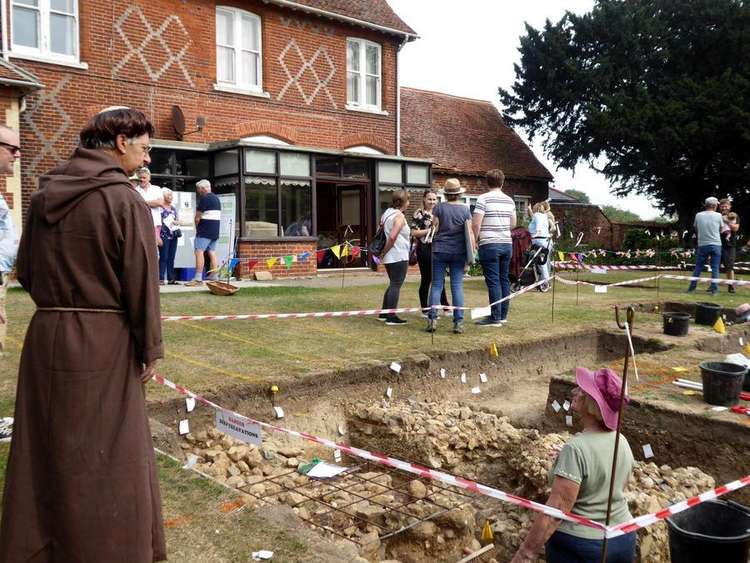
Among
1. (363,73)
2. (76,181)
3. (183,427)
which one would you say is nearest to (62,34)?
(363,73)

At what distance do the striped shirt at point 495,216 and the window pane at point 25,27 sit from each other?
10.3m

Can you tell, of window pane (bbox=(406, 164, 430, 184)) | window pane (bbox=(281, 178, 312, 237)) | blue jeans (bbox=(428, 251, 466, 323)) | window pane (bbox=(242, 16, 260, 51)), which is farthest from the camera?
window pane (bbox=(406, 164, 430, 184))

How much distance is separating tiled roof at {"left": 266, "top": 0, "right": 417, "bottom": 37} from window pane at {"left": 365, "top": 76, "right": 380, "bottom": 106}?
1.47m

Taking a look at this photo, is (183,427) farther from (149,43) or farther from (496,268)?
(149,43)

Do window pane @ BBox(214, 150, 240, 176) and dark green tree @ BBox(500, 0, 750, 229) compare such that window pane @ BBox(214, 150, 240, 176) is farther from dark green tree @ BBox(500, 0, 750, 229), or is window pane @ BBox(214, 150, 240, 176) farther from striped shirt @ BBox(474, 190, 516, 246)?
dark green tree @ BBox(500, 0, 750, 229)

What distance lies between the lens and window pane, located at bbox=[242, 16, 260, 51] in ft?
54.3

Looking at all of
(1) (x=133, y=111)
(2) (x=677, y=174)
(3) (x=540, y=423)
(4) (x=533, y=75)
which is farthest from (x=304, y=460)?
(4) (x=533, y=75)

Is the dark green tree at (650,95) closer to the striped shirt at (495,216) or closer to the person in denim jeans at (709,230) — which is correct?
the person in denim jeans at (709,230)

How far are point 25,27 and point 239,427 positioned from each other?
12470 millimetres

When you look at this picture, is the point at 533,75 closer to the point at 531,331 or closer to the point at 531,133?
the point at 531,133

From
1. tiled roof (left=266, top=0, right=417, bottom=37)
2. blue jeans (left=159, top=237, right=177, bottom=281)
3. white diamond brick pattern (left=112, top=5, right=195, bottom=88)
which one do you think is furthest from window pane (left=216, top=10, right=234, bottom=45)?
blue jeans (left=159, top=237, right=177, bottom=281)

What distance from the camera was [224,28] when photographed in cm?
1622

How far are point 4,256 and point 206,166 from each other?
11407mm

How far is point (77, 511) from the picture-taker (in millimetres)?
2398
